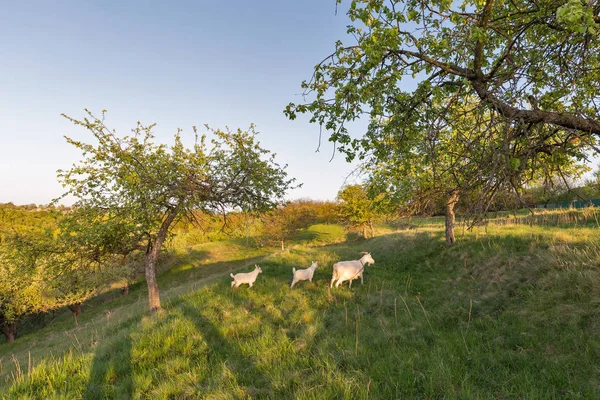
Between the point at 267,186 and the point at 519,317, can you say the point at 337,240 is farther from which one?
the point at 519,317

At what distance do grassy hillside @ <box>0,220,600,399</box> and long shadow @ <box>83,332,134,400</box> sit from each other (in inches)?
1.0

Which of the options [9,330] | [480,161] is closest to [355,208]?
[480,161]

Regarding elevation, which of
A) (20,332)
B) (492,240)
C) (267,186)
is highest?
(267,186)

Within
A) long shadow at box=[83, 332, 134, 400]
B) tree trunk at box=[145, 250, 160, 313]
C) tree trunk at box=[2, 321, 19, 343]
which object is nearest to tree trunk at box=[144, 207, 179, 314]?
tree trunk at box=[145, 250, 160, 313]

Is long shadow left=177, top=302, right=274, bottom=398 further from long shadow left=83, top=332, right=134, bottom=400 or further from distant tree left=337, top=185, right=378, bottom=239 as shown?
distant tree left=337, top=185, right=378, bottom=239

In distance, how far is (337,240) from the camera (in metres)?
45.4

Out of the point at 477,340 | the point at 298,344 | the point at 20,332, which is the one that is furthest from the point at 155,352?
the point at 20,332

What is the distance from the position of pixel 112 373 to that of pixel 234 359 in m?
2.56

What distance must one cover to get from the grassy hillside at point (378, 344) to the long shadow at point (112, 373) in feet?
0.08

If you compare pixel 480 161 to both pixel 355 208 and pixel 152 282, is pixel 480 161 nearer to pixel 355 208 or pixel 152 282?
pixel 152 282

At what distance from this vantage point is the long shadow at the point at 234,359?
4826mm

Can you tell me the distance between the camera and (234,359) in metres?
5.99

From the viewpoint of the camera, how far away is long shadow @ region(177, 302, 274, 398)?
190 inches

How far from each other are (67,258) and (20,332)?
3203 cm
